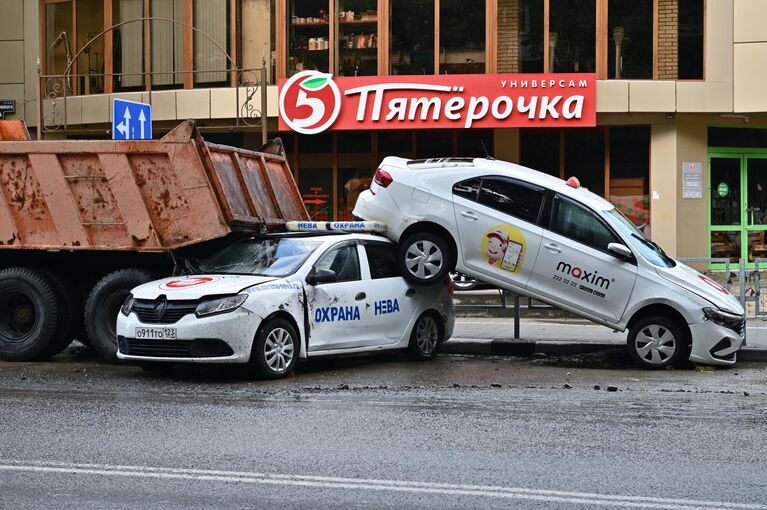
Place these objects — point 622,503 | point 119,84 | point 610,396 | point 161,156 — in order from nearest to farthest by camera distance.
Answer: point 622,503, point 610,396, point 161,156, point 119,84

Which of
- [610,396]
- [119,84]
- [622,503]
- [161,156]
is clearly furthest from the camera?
[119,84]

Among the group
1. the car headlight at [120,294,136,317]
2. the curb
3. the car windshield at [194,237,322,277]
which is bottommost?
the curb

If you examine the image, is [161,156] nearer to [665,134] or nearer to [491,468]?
[491,468]

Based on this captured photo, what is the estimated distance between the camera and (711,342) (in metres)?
11.6

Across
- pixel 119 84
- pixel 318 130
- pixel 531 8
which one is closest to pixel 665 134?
pixel 531 8

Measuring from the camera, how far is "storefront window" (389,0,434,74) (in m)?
25.3

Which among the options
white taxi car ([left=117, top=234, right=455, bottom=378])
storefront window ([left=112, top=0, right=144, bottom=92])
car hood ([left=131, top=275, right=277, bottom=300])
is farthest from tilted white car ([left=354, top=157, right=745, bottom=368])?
storefront window ([left=112, top=0, right=144, bottom=92])

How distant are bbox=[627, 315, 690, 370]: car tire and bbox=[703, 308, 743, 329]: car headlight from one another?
31cm

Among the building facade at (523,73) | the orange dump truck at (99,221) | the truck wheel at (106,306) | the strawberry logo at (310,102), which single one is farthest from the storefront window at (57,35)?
the truck wheel at (106,306)

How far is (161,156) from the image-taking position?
11508mm

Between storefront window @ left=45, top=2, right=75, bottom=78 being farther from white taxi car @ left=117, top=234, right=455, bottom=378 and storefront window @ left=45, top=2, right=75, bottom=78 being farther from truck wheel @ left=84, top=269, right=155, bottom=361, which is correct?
white taxi car @ left=117, top=234, right=455, bottom=378

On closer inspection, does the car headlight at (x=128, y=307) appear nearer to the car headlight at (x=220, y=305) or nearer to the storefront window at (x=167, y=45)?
the car headlight at (x=220, y=305)

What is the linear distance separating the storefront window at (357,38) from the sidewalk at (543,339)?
11.0m

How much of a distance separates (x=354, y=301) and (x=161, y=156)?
2.51 m
